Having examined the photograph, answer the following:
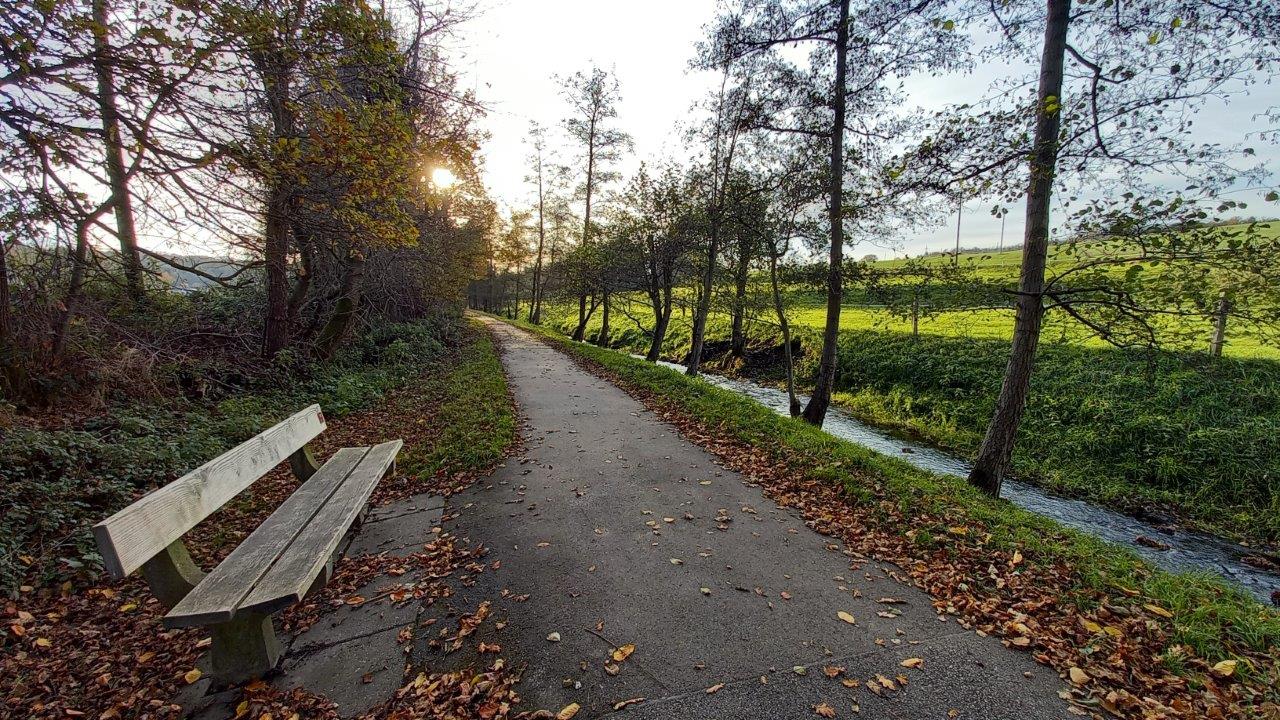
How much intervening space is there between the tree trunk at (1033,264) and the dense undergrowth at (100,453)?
6.99m

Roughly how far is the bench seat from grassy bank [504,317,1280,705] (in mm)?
4018

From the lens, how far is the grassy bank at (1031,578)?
9.32ft

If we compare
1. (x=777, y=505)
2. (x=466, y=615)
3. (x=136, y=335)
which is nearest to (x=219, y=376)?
(x=136, y=335)

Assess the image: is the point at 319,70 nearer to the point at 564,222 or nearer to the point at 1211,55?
the point at 1211,55

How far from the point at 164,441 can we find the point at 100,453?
0.72m

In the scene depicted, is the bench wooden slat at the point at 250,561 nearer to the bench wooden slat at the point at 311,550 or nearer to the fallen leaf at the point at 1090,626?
the bench wooden slat at the point at 311,550

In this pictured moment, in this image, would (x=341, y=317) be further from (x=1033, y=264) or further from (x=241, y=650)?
(x=1033, y=264)

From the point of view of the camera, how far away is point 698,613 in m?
3.29

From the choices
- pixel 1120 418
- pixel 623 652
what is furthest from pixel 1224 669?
pixel 1120 418

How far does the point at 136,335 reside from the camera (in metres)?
6.93

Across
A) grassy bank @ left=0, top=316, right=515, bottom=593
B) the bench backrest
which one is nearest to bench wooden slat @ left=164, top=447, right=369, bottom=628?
the bench backrest

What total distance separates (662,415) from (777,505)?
3777 millimetres

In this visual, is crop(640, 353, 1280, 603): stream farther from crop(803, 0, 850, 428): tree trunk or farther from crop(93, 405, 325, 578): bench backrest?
crop(93, 405, 325, 578): bench backrest

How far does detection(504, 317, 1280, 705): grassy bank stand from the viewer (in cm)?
284
